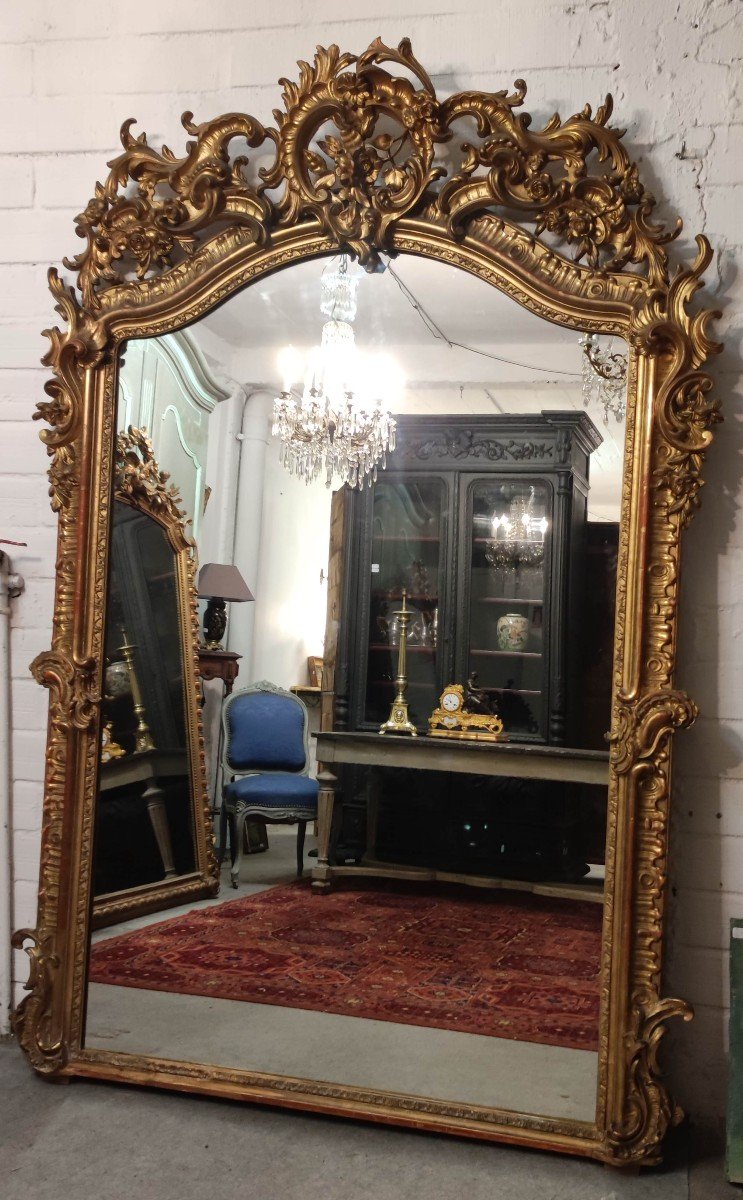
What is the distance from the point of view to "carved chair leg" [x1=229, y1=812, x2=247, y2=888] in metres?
2.45

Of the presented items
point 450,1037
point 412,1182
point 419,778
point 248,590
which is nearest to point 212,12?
point 248,590

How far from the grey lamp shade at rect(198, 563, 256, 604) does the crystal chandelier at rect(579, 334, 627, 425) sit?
0.81m

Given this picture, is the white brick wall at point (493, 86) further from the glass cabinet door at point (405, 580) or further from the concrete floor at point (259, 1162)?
the glass cabinet door at point (405, 580)

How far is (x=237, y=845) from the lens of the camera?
2.46m

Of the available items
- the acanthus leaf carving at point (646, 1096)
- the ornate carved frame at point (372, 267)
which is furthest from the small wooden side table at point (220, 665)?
the acanthus leaf carving at point (646, 1096)

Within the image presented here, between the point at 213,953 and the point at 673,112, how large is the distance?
6.51 ft

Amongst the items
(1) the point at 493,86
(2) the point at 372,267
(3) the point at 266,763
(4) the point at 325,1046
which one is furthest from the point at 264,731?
(1) the point at 493,86

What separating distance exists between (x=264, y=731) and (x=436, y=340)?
897mm

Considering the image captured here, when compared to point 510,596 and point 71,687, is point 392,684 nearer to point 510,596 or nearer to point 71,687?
point 510,596

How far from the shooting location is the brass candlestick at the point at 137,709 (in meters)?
2.54

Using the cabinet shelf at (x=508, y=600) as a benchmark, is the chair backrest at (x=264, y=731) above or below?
below

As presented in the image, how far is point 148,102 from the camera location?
2607 mm

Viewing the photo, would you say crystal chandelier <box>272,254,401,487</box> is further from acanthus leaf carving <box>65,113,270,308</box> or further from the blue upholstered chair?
the blue upholstered chair

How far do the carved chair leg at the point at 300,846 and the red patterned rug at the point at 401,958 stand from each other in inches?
1.4
